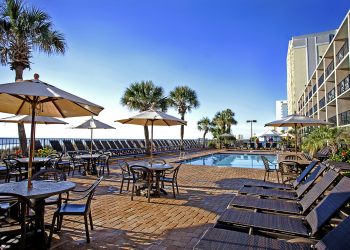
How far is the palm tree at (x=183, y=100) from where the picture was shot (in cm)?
2435

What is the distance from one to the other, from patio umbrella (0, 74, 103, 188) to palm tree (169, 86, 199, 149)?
20.0 m

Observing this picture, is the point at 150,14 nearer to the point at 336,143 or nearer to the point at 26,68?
the point at 26,68

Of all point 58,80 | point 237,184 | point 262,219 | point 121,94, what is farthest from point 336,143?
point 121,94

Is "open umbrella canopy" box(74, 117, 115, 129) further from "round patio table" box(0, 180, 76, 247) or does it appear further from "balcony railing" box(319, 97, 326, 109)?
"balcony railing" box(319, 97, 326, 109)

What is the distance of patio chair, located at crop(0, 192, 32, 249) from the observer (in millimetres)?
2312

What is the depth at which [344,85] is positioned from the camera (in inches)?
590

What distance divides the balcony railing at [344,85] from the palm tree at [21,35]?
16.3 m

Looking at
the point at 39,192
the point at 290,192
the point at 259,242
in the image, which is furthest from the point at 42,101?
the point at 290,192

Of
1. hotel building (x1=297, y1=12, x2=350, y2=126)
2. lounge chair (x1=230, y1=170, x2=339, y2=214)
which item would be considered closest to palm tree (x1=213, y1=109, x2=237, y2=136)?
hotel building (x1=297, y1=12, x2=350, y2=126)

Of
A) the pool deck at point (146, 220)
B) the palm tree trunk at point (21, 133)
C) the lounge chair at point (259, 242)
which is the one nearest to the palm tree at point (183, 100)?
the palm tree trunk at point (21, 133)

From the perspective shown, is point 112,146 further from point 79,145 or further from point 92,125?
point 92,125

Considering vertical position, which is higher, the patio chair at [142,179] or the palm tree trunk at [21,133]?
the palm tree trunk at [21,133]

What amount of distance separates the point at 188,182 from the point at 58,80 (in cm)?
838

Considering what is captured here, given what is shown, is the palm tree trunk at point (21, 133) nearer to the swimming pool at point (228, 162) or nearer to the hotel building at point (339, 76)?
the swimming pool at point (228, 162)
